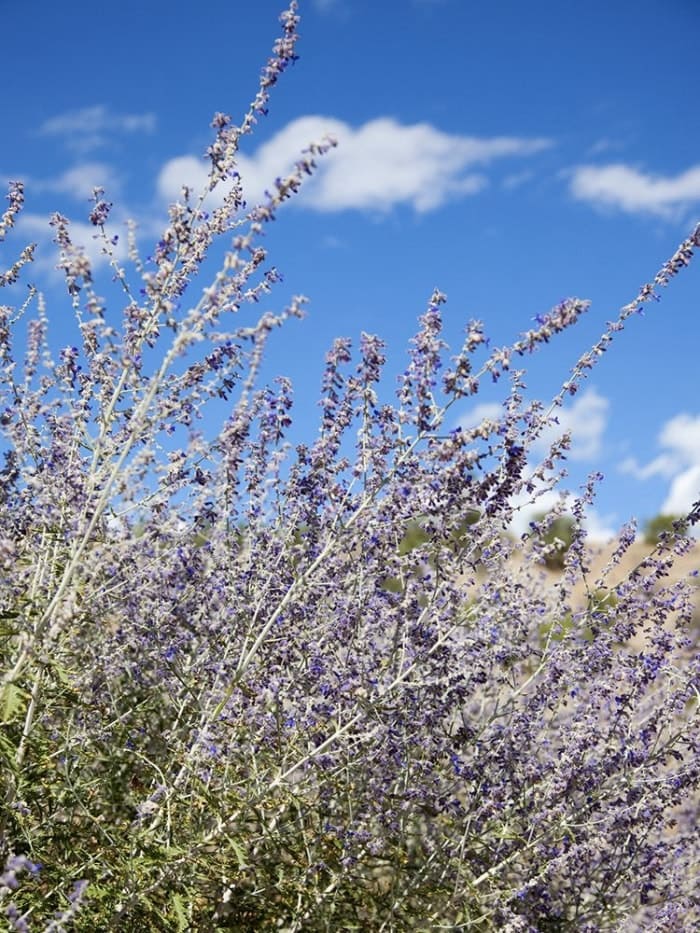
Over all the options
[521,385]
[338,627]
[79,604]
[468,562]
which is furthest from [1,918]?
[521,385]

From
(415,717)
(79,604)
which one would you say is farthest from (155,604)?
(415,717)

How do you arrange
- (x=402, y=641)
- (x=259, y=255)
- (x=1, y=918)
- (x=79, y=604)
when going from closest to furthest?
(x=1, y=918)
(x=79, y=604)
(x=259, y=255)
(x=402, y=641)

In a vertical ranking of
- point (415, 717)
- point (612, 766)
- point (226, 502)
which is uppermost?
point (226, 502)

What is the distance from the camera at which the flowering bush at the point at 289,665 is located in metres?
4.48

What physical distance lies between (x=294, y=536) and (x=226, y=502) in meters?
0.43

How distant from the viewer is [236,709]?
201 inches

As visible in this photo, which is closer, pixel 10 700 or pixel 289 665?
pixel 10 700

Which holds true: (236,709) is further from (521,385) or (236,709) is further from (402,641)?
(521,385)

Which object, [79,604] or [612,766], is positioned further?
[612,766]

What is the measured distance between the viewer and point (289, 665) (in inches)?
207

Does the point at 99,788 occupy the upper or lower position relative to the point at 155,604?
lower

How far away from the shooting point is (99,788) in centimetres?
550

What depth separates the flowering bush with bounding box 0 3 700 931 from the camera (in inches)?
177

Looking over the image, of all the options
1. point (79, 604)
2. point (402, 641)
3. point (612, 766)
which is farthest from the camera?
point (612, 766)
